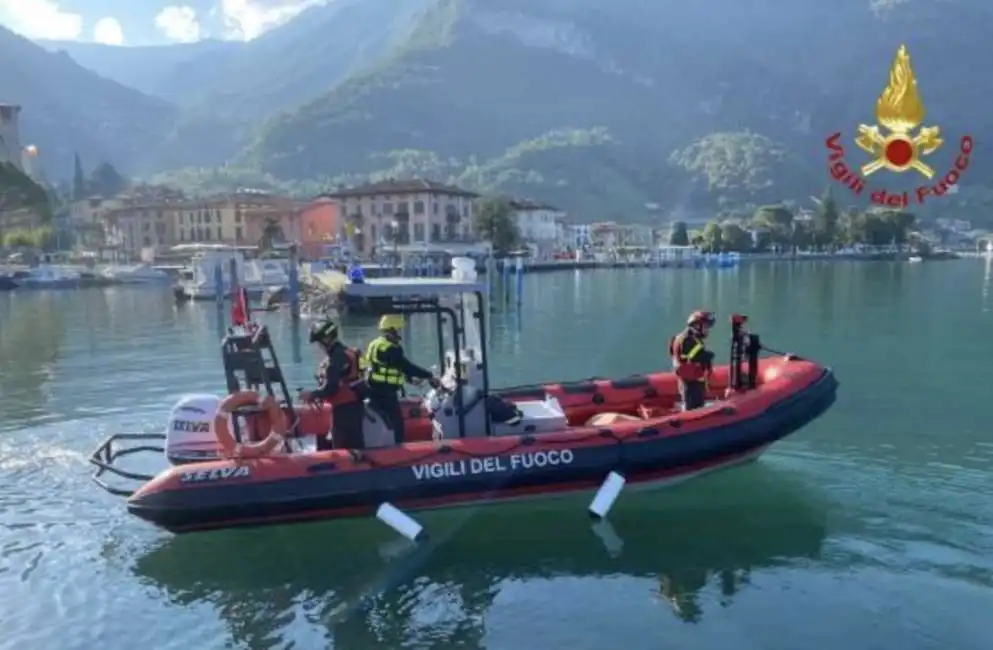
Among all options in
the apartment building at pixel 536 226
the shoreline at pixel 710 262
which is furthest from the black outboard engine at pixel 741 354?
the apartment building at pixel 536 226

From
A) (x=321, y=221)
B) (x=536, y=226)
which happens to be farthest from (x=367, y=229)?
(x=536, y=226)

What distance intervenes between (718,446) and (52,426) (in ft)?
35.2

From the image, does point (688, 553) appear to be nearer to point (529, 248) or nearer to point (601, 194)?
point (529, 248)

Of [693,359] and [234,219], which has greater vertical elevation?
[234,219]

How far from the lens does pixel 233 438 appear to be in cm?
930

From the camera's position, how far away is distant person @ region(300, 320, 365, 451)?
29.5 ft

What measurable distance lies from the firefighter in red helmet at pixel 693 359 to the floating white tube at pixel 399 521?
3.70 m

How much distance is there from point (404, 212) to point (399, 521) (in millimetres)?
78083

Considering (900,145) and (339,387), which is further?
(900,145)

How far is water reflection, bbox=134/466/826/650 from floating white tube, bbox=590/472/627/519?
340mm

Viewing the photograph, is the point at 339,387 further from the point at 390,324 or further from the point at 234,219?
the point at 234,219

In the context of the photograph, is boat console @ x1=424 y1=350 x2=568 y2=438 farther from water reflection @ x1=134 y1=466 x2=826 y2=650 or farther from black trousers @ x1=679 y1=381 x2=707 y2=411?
black trousers @ x1=679 y1=381 x2=707 y2=411

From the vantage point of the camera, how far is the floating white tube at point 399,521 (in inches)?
355

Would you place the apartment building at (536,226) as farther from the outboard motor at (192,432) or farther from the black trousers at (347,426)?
the black trousers at (347,426)
